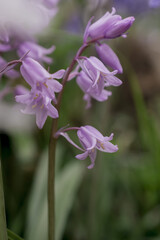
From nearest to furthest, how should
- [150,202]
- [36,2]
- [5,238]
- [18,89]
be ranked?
[5,238], [36,2], [18,89], [150,202]

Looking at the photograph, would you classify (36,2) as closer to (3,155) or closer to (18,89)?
(18,89)

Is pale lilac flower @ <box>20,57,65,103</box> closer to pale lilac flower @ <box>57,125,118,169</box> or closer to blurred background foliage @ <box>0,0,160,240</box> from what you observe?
pale lilac flower @ <box>57,125,118,169</box>

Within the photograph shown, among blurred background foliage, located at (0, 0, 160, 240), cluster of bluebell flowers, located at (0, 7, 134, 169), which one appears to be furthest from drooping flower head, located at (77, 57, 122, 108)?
blurred background foliage, located at (0, 0, 160, 240)

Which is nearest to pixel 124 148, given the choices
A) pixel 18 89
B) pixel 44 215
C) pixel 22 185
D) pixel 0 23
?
pixel 22 185

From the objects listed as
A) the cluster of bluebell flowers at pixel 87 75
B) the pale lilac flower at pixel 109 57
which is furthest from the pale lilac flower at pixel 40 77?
the pale lilac flower at pixel 109 57

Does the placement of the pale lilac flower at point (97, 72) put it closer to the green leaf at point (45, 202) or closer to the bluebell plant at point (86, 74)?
the bluebell plant at point (86, 74)

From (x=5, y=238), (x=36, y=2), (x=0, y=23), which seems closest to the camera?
(x=5, y=238)
